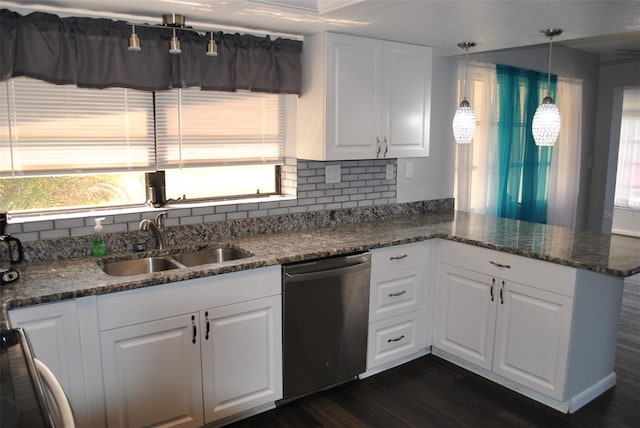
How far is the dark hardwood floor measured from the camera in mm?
2652

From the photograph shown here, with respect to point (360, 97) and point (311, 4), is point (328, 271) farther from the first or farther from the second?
point (311, 4)

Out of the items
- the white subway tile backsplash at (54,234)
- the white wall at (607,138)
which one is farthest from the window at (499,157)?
the white subway tile backsplash at (54,234)

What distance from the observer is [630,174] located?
21.5 feet

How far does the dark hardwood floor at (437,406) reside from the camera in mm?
2652

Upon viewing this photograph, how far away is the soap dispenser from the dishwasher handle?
36.9 inches

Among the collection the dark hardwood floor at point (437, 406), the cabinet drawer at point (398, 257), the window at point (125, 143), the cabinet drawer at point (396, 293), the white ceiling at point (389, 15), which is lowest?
the dark hardwood floor at point (437, 406)

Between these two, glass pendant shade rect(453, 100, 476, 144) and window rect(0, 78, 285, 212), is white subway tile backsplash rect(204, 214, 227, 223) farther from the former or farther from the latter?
glass pendant shade rect(453, 100, 476, 144)

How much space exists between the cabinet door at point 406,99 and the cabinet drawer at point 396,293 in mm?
797

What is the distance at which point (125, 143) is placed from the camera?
8.91 ft

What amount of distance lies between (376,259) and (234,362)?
100 cm

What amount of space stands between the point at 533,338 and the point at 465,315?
0.45 m

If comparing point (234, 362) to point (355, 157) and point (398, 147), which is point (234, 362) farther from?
point (398, 147)

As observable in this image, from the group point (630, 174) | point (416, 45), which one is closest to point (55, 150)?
point (416, 45)

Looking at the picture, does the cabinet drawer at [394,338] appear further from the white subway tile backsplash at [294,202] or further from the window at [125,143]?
the window at [125,143]
